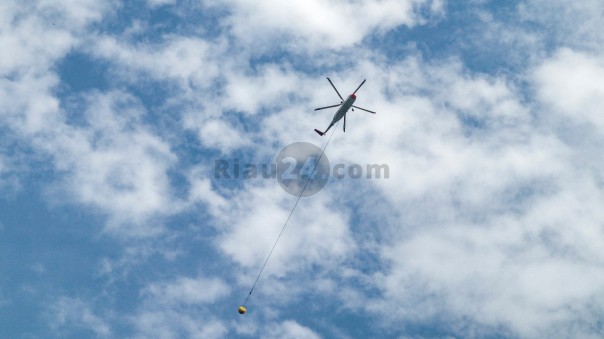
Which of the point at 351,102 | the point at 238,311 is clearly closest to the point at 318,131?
the point at 351,102

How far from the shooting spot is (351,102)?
5747cm

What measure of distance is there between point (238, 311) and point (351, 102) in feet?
90.2

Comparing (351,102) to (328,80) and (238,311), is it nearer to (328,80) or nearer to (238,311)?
(328,80)

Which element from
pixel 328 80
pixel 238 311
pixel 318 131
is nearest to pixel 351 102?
pixel 328 80

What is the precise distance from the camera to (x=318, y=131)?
6475 cm

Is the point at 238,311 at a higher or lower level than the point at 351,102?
lower

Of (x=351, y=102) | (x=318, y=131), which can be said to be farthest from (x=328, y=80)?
(x=318, y=131)

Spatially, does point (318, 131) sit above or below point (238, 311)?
above

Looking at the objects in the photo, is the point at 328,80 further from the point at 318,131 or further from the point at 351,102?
the point at 318,131

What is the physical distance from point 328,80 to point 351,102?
3797 mm

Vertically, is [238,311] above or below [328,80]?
below

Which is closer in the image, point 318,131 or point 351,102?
point 351,102

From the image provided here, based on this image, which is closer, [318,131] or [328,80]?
[328,80]

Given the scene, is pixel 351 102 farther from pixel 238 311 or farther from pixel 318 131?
pixel 238 311
